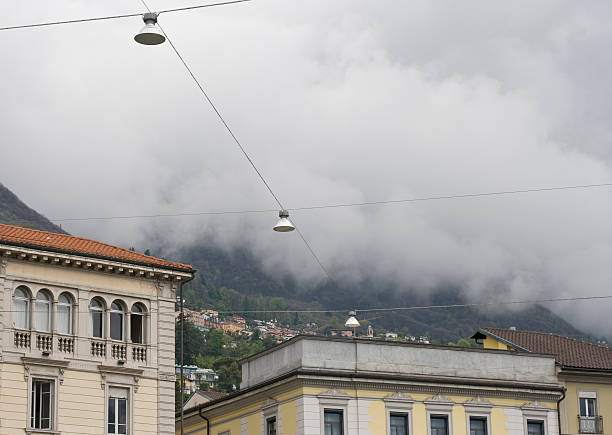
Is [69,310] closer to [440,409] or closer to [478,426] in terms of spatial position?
[440,409]

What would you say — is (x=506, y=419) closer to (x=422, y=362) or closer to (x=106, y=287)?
(x=422, y=362)

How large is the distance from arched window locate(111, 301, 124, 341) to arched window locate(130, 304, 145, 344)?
18.7 inches

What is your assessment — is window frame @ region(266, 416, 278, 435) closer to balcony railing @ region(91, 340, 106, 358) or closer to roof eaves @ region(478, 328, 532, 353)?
balcony railing @ region(91, 340, 106, 358)

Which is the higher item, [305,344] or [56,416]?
[305,344]

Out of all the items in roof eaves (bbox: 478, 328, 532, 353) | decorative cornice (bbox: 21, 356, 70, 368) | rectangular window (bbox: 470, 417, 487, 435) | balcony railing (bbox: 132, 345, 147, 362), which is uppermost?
roof eaves (bbox: 478, 328, 532, 353)

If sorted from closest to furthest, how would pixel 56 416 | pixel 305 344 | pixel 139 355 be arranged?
1. pixel 56 416
2. pixel 139 355
3. pixel 305 344

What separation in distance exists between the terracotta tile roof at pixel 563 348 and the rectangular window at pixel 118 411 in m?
24.1

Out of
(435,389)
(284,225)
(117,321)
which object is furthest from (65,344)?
(435,389)

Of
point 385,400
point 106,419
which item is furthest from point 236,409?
point 106,419

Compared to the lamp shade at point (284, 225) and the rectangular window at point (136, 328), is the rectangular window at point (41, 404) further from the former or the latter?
the lamp shade at point (284, 225)

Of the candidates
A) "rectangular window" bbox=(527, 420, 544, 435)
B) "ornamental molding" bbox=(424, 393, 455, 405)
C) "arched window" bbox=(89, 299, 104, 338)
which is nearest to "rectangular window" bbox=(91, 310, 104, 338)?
"arched window" bbox=(89, 299, 104, 338)

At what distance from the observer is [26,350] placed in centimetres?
4925

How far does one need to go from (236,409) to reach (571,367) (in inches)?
674

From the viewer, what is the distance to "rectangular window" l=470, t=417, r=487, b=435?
195ft
